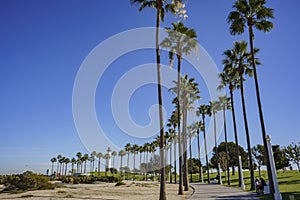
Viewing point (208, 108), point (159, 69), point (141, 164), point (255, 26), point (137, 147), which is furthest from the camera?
point (141, 164)

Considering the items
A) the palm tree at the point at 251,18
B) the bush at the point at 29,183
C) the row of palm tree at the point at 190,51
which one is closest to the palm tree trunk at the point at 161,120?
the row of palm tree at the point at 190,51

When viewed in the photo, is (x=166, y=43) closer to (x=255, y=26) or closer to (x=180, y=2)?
(x=180, y=2)

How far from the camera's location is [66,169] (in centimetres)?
14500

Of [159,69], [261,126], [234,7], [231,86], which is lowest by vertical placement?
[261,126]

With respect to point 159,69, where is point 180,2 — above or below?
above

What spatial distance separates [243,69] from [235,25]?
735 cm

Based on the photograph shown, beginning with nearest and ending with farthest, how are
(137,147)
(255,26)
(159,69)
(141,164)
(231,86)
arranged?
(159,69), (255,26), (231,86), (137,147), (141,164)

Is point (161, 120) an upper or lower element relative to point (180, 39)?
lower

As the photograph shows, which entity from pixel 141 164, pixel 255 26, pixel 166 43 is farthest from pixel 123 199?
pixel 141 164

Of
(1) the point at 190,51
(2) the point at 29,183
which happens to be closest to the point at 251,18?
(1) the point at 190,51

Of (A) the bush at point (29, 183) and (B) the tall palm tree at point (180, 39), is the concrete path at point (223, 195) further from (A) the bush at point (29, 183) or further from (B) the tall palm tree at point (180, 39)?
(A) the bush at point (29, 183)

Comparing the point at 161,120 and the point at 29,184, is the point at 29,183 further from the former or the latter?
the point at 161,120

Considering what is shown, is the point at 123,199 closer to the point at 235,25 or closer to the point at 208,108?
the point at 235,25

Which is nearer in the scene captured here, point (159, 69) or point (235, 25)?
point (159, 69)
